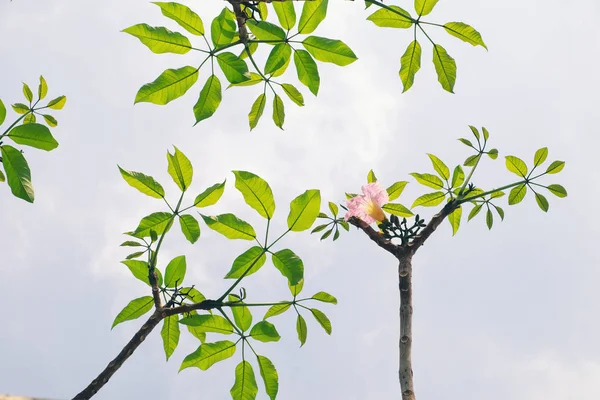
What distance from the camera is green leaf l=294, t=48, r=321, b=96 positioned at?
80.0 inches

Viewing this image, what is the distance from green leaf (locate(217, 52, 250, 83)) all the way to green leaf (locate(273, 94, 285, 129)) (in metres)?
0.34

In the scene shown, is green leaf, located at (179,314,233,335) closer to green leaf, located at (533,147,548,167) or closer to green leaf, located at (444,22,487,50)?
green leaf, located at (444,22,487,50)

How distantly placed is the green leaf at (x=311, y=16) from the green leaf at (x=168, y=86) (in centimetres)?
39

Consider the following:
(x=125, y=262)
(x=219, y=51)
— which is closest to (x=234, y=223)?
(x=125, y=262)

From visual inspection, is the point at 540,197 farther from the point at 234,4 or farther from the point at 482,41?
the point at 234,4

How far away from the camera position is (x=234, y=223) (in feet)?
6.86

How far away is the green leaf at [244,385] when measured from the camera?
2.17 meters

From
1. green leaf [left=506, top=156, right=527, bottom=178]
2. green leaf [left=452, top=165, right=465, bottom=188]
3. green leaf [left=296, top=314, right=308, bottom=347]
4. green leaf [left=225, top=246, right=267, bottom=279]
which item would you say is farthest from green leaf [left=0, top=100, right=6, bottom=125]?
green leaf [left=506, top=156, right=527, bottom=178]

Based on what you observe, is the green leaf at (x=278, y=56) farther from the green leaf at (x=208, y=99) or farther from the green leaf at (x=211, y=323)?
the green leaf at (x=211, y=323)

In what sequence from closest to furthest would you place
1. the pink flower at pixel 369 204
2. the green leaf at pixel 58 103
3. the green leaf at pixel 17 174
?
the green leaf at pixel 17 174
the pink flower at pixel 369 204
the green leaf at pixel 58 103

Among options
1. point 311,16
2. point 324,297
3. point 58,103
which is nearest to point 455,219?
point 324,297

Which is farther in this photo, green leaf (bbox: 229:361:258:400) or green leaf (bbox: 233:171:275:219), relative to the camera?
green leaf (bbox: 229:361:258:400)

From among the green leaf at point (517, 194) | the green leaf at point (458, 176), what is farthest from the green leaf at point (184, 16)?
the green leaf at point (517, 194)

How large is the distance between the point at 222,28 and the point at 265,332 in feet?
3.50
